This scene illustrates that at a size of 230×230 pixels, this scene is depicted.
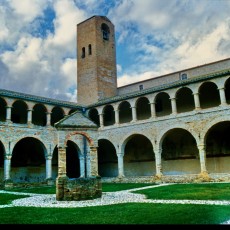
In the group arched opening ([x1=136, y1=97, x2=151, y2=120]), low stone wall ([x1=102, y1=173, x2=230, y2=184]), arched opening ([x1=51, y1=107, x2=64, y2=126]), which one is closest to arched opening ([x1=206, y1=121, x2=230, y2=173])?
low stone wall ([x1=102, y1=173, x2=230, y2=184])

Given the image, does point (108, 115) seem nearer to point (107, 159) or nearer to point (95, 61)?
point (107, 159)

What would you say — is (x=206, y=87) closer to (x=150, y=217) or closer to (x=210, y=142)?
(x=210, y=142)

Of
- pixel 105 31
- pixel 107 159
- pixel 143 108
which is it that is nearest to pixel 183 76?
pixel 143 108

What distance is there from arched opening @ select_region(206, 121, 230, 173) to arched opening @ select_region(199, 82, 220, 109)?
1.86m

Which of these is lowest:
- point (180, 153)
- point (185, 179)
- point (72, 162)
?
point (185, 179)

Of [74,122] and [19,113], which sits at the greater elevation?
[19,113]

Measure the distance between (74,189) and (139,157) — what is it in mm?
15437

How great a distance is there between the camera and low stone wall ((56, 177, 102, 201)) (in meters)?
11.4

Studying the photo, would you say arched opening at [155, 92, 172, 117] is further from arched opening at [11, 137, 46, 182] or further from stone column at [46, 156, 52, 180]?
arched opening at [11, 137, 46, 182]

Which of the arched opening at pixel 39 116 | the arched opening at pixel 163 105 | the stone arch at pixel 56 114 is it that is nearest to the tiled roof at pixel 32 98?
the stone arch at pixel 56 114

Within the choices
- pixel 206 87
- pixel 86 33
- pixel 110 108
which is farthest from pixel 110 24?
pixel 206 87

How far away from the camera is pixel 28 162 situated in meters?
26.5

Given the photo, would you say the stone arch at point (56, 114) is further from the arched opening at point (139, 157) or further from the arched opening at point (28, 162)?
the arched opening at point (139, 157)

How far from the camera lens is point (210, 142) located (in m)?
21.9
